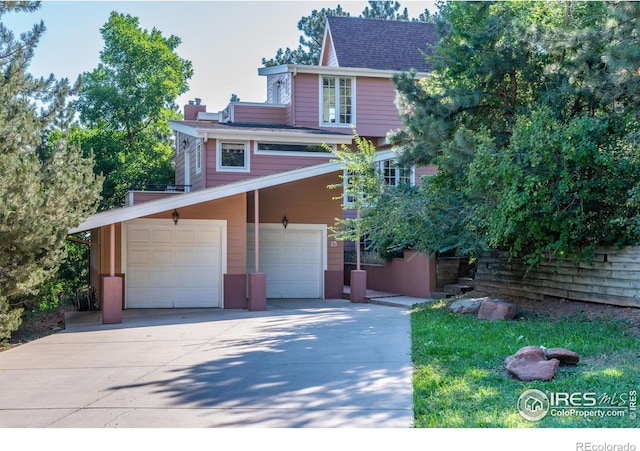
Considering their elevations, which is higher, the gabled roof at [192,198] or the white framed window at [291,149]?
the white framed window at [291,149]

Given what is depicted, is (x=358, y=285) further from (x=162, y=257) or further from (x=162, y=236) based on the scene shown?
(x=162, y=236)

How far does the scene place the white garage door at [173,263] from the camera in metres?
15.8

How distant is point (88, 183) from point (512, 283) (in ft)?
27.6

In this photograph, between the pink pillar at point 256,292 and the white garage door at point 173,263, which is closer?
the pink pillar at point 256,292

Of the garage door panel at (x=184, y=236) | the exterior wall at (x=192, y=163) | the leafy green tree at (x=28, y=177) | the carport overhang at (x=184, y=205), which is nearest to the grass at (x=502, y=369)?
the carport overhang at (x=184, y=205)

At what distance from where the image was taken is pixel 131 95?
28.0 metres

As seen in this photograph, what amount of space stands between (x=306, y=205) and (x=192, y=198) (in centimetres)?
430

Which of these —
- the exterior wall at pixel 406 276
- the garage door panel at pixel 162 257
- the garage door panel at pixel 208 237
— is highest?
the garage door panel at pixel 208 237

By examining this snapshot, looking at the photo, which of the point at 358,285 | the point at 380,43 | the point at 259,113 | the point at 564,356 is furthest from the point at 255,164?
the point at 564,356

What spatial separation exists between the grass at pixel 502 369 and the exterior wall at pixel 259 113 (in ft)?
39.9

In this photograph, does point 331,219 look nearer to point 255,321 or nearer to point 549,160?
point 255,321

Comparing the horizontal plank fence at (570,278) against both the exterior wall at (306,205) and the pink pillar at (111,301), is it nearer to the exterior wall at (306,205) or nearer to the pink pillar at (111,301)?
the exterior wall at (306,205)

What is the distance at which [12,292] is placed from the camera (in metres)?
10.2

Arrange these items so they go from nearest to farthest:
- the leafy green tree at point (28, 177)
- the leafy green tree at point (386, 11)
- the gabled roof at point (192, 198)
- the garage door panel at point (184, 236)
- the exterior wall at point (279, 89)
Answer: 1. the leafy green tree at point (28, 177)
2. the gabled roof at point (192, 198)
3. the garage door panel at point (184, 236)
4. the exterior wall at point (279, 89)
5. the leafy green tree at point (386, 11)
